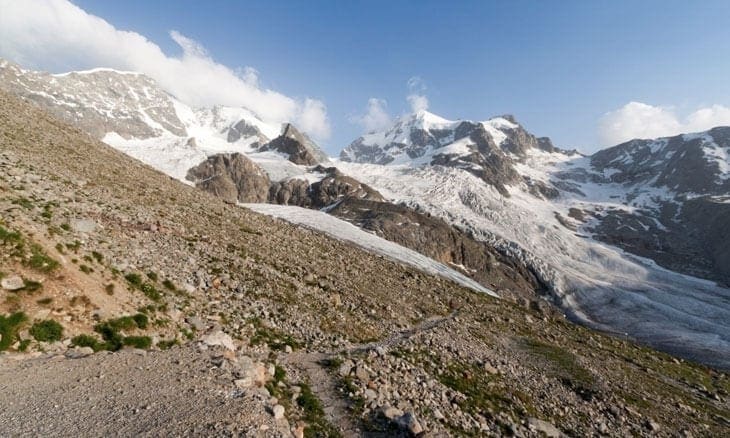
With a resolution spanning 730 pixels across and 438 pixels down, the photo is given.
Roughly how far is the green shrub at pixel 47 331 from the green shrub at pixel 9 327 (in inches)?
19.8

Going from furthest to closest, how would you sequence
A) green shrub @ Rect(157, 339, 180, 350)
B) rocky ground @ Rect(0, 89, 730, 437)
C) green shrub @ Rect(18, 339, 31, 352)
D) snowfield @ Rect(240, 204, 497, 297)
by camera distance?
snowfield @ Rect(240, 204, 497, 297) < green shrub @ Rect(157, 339, 180, 350) < green shrub @ Rect(18, 339, 31, 352) < rocky ground @ Rect(0, 89, 730, 437)

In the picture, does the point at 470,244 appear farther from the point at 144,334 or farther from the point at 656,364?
the point at 144,334

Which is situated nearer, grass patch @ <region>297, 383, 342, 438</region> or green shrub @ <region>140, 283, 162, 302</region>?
grass patch @ <region>297, 383, 342, 438</region>

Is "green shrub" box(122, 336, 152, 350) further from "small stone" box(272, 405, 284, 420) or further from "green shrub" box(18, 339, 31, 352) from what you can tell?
"small stone" box(272, 405, 284, 420)

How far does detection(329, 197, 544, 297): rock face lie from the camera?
148 meters

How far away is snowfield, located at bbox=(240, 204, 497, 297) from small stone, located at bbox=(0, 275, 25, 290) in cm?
6930

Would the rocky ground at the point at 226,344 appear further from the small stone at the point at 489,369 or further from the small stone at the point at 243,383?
the small stone at the point at 489,369

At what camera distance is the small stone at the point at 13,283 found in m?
16.7

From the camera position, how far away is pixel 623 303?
14662 cm

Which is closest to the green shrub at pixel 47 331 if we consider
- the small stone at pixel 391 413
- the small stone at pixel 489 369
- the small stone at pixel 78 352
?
the small stone at pixel 78 352

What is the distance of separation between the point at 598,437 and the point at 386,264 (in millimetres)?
36586

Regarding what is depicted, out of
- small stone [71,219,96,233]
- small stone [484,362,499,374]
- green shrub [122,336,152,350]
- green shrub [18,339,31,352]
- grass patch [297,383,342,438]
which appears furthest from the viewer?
small stone [484,362,499,374]

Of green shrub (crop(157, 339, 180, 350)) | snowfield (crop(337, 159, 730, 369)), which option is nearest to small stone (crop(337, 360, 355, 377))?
green shrub (crop(157, 339, 180, 350))

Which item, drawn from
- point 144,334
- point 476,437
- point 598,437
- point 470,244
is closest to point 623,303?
point 470,244
